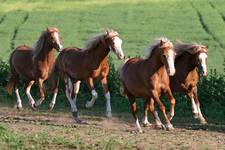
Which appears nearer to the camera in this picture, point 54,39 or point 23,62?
point 54,39

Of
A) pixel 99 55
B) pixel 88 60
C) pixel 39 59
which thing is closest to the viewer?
pixel 99 55

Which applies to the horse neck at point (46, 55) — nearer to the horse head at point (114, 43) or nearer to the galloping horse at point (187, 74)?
the horse head at point (114, 43)

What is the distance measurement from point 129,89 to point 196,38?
21.9m

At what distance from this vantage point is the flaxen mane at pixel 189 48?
17278mm

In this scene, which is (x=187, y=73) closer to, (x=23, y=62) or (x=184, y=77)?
(x=184, y=77)

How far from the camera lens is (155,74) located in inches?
599

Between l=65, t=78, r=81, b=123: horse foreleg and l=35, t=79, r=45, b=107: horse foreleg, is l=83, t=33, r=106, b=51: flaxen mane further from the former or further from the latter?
l=35, t=79, r=45, b=107: horse foreleg

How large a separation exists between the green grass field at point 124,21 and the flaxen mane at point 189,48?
1091cm

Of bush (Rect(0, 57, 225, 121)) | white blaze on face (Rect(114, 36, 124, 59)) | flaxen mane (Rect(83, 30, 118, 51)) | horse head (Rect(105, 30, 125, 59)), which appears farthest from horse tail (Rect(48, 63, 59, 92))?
white blaze on face (Rect(114, 36, 124, 59))

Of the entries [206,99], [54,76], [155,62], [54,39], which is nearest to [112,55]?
[206,99]

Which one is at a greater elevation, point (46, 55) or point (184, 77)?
point (46, 55)

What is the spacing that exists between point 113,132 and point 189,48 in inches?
138

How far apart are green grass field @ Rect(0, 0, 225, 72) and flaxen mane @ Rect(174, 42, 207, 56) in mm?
10911

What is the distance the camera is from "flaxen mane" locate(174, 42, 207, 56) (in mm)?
17278
